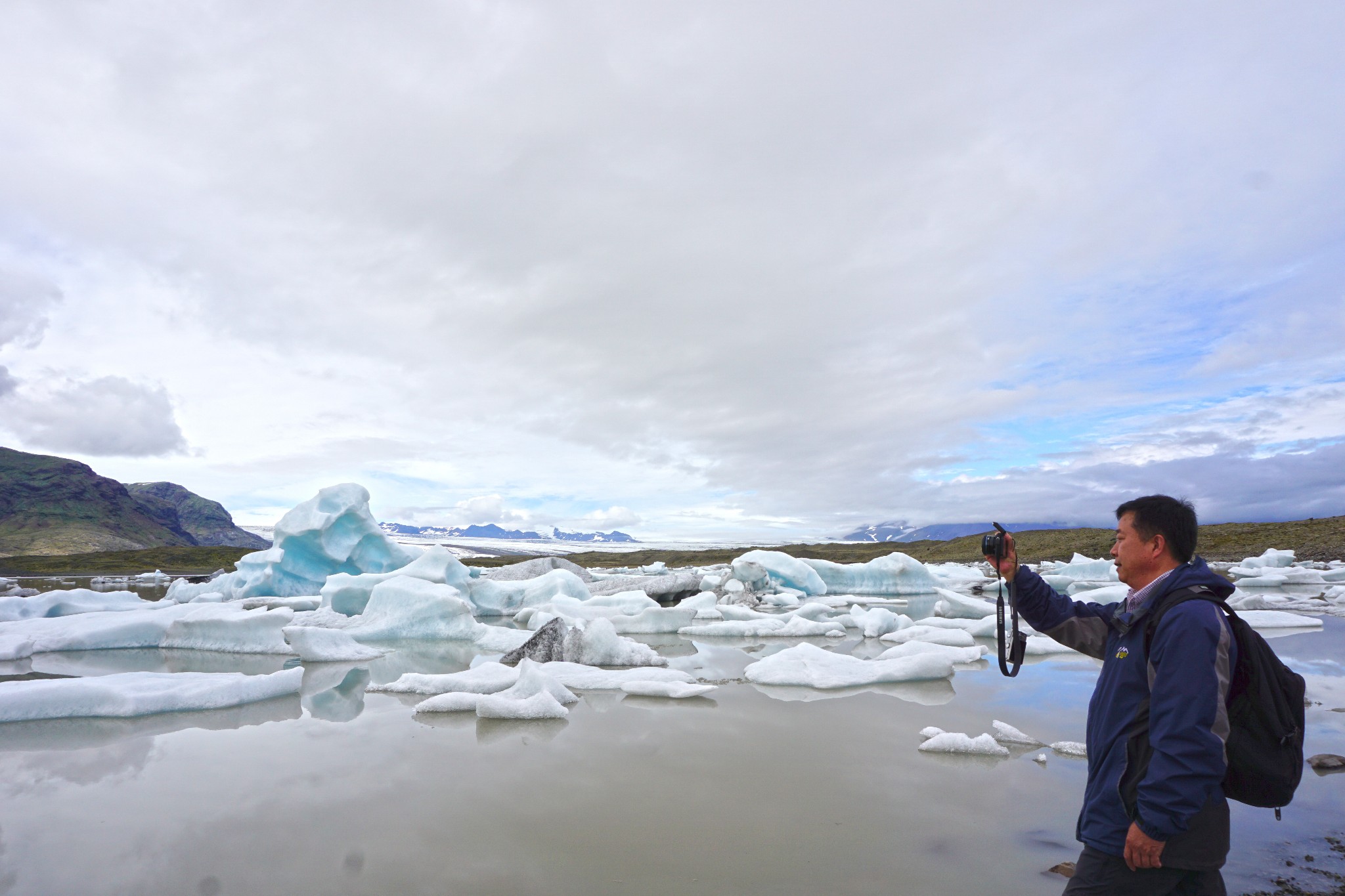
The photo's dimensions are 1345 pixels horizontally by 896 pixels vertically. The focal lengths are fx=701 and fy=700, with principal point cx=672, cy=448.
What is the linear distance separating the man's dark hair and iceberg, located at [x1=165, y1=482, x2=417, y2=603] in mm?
15613

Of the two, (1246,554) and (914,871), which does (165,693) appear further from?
(1246,554)

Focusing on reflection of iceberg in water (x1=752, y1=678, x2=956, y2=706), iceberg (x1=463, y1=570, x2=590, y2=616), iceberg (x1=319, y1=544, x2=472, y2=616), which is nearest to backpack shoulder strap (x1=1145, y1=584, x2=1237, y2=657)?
reflection of iceberg in water (x1=752, y1=678, x2=956, y2=706)

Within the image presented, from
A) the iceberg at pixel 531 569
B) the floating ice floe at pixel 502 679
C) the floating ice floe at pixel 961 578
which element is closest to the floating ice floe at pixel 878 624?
the floating ice floe at pixel 502 679

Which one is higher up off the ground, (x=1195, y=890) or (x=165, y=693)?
(x=1195, y=890)

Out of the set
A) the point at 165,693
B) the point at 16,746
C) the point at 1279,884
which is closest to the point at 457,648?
the point at 165,693

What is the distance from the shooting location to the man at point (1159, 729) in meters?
1.61

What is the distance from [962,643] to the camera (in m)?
8.78

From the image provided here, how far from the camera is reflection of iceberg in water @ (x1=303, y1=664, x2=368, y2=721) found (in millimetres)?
5098

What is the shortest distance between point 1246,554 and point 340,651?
3102 centimetres

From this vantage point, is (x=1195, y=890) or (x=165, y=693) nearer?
(x=1195, y=890)

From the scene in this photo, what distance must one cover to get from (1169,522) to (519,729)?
3.93 meters

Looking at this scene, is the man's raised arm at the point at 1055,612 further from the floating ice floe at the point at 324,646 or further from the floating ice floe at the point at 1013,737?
the floating ice floe at the point at 324,646

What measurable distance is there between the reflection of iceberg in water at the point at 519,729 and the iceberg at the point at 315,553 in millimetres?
11941

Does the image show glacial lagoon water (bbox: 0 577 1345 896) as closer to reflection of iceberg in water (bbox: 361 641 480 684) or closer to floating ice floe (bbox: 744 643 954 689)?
floating ice floe (bbox: 744 643 954 689)
